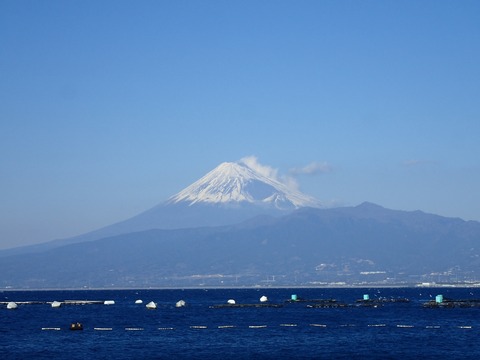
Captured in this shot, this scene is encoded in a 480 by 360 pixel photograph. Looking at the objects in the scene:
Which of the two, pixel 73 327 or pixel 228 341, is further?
pixel 73 327

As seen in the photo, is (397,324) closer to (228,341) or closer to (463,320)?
(463,320)

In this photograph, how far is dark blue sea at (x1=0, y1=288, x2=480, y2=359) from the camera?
78.2m

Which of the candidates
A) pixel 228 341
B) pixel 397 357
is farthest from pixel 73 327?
pixel 397 357

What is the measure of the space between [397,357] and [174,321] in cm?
4620

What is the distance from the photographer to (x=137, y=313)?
137 metres

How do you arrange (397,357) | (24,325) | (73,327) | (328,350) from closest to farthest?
(397,357) → (328,350) → (73,327) → (24,325)

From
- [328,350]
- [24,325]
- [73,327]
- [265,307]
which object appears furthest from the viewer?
[265,307]

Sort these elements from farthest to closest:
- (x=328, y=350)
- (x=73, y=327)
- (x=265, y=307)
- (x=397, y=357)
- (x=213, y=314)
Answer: (x=265, y=307)
(x=213, y=314)
(x=73, y=327)
(x=328, y=350)
(x=397, y=357)

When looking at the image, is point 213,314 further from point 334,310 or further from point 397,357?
point 397,357

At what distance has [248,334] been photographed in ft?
311

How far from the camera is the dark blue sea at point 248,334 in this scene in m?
78.2

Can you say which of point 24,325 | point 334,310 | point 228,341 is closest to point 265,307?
point 334,310

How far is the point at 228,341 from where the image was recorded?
88.1 meters

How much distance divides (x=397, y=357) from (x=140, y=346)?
76.9ft
